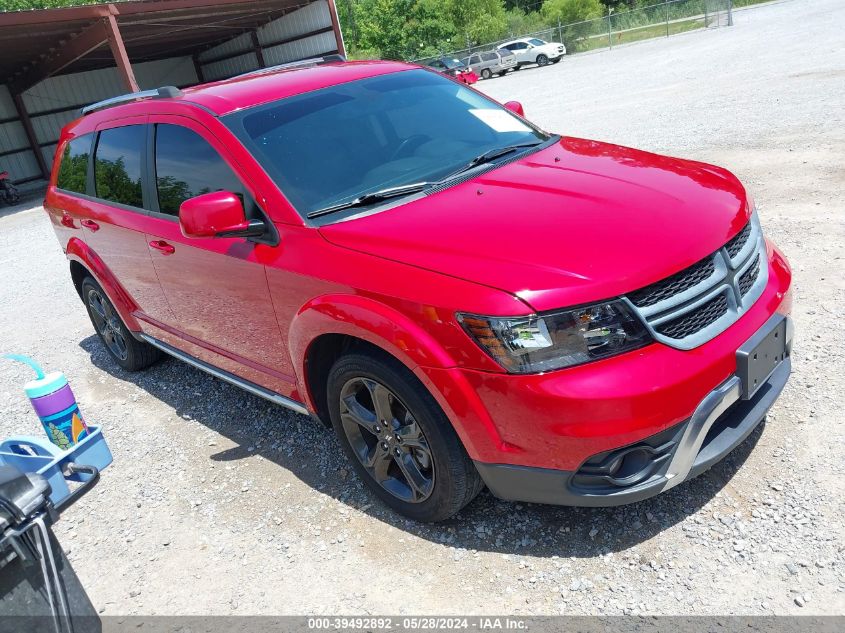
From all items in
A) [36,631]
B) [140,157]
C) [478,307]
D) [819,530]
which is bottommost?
[819,530]

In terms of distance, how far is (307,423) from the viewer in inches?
165

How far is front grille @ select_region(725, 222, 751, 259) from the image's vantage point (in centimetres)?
277

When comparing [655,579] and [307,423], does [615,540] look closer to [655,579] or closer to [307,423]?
[655,579]

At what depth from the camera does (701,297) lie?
2.57 m

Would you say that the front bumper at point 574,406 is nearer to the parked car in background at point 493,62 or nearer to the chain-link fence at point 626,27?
the parked car in background at point 493,62

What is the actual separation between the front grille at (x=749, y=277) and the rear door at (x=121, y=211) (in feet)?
10.7

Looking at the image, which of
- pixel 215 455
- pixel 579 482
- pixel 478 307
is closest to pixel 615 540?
pixel 579 482

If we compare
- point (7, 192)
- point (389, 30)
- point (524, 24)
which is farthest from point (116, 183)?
point (524, 24)

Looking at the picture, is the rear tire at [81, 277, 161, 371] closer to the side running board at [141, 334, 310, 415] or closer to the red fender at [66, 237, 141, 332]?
the red fender at [66, 237, 141, 332]

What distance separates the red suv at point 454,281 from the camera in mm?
2422

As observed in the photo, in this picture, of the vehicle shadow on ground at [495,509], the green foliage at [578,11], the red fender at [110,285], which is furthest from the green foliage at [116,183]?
the green foliage at [578,11]

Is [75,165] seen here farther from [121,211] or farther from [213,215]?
[213,215]

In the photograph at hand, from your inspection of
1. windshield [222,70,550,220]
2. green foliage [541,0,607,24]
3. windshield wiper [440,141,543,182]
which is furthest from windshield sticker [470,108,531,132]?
green foliage [541,0,607,24]

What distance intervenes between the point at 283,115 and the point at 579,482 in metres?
2.31
